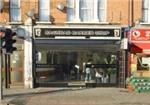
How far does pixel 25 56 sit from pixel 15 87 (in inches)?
70.9

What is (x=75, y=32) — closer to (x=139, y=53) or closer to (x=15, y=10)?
(x=15, y=10)

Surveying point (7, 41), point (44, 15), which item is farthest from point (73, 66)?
point (7, 41)

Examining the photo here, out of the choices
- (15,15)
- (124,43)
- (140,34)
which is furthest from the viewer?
(15,15)

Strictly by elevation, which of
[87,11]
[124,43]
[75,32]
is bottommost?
[124,43]

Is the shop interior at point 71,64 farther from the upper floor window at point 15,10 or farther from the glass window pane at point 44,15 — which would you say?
the upper floor window at point 15,10

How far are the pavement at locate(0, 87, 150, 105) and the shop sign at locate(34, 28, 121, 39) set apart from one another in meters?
2.92

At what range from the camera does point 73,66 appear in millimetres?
26891

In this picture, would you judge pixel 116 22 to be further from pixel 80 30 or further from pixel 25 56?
pixel 25 56

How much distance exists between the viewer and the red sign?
2602 cm

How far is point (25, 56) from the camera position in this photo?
26531mm

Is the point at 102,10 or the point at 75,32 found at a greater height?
the point at 102,10

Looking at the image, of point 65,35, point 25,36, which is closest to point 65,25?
point 65,35

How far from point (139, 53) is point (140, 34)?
1.04 metres

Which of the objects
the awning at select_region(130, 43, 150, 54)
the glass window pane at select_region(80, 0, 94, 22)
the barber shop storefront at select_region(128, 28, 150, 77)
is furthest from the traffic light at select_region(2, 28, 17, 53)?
the awning at select_region(130, 43, 150, 54)
